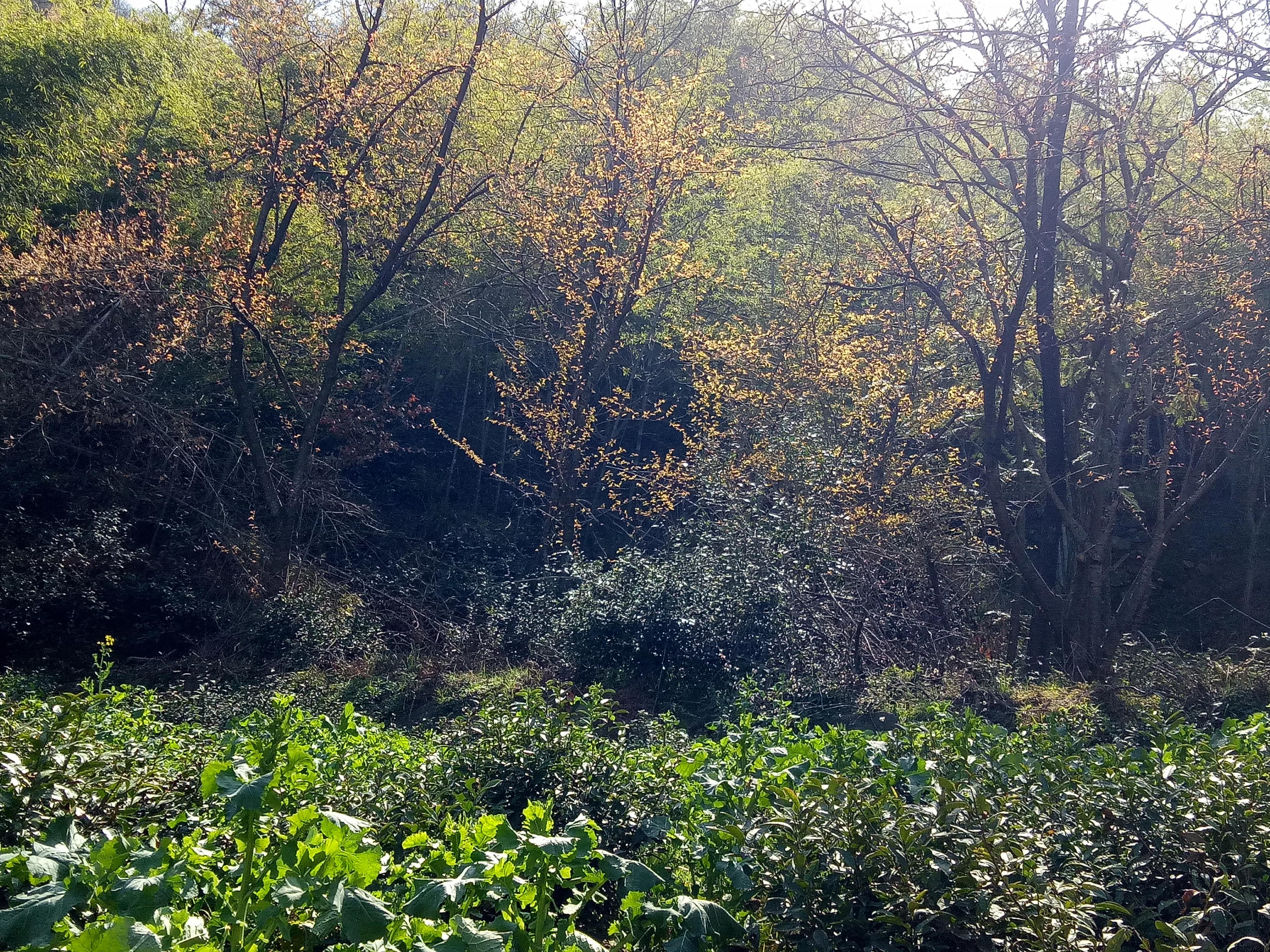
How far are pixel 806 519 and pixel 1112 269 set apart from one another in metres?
4.05

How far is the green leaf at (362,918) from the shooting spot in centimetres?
192

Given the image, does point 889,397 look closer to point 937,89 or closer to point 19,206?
point 937,89

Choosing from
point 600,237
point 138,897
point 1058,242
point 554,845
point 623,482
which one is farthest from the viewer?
point 623,482

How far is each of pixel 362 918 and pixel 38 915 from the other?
66 centimetres

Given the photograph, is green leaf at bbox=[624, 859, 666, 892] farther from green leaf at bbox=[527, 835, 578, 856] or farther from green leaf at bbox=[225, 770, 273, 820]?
green leaf at bbox=[225, 770, 273, 820]

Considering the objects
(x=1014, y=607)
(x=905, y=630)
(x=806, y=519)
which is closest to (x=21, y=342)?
(x=806, y=519)

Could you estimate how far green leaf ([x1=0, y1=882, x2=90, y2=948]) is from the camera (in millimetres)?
1988

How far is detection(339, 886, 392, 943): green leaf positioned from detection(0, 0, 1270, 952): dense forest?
0.02m

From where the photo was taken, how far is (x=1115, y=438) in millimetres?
10055

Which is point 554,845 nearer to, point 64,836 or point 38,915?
point 38,915

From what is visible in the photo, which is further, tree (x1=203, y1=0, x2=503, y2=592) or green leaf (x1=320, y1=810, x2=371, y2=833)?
tree (x1=203, y1=0, x2=503, y2=592)

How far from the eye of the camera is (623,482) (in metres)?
13.4

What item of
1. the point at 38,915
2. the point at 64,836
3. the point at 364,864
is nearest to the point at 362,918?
the point at 364,864

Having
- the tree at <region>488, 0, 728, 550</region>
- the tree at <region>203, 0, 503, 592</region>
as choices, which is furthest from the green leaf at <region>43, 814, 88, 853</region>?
the tree at <region>203, 0, 503, 592</region>
